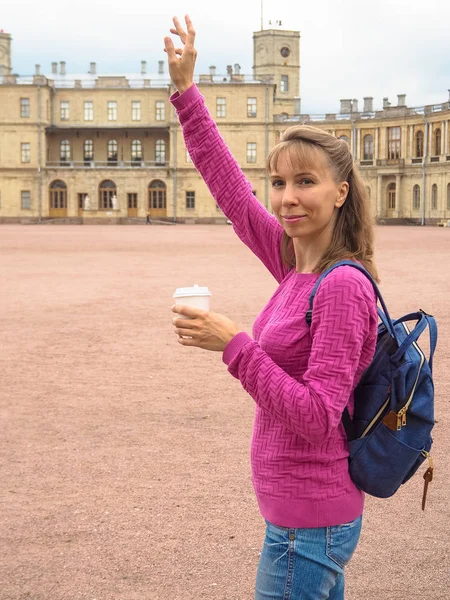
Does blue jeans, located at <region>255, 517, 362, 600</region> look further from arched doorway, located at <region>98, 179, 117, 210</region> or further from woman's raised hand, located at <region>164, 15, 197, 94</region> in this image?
arched doorway, located at <region>98, 179, 117, 210</region>

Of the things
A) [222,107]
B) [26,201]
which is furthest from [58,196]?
[222,107]

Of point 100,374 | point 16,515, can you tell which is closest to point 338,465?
point 16,515

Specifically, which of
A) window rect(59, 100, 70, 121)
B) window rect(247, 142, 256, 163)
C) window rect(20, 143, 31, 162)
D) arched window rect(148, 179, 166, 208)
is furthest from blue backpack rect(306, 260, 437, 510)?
window rect(59, 100, 70, 121)

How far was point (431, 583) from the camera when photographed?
152 inches

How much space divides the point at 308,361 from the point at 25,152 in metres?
73.2

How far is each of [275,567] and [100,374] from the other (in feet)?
20.5

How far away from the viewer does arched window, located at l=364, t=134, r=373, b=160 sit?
70812mm

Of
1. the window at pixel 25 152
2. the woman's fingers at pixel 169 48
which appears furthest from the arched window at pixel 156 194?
the woman's fingers at pixel 169 48

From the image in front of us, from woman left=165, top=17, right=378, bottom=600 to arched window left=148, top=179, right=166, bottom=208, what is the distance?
7041 cm

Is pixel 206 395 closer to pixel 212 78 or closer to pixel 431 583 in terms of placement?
pixel 431 583

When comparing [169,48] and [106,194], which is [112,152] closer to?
[106,194]

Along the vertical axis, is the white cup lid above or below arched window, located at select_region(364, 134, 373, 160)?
below

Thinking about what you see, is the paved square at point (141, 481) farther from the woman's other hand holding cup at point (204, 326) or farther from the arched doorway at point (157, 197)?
the arched doorway at point (157, 197)

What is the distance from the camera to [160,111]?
73.1m
